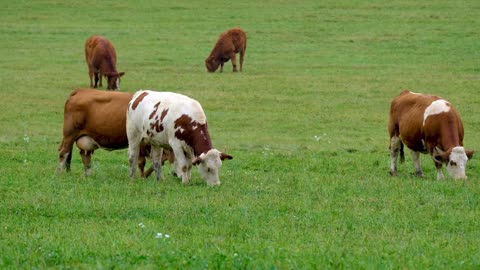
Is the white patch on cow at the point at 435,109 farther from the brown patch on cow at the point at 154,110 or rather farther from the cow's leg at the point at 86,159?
the cow's leg at the point at 86,159

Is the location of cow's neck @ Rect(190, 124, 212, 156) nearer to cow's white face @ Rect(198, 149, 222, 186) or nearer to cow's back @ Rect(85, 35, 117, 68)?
cow's white face @ Rect(198, 149, 222, 186)

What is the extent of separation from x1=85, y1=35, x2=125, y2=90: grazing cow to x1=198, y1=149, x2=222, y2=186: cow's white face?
16.2 m

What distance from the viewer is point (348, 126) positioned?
953 inches

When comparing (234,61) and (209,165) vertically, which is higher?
(209,165)

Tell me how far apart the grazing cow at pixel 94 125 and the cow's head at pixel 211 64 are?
20.2 m

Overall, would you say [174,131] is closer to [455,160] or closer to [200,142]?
[200,142]

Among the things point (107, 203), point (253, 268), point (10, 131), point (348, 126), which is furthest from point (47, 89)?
point (253, 268)

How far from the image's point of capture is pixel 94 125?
52.3 feet

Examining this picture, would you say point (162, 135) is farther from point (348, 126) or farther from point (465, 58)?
point (465, 58)

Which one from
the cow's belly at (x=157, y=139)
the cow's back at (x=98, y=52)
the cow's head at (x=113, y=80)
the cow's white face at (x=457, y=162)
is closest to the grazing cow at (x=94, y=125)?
the cow's belly at (x=157, y=139)

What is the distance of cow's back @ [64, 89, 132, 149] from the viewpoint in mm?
15859

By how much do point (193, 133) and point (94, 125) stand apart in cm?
195

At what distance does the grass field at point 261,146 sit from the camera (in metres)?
9.59

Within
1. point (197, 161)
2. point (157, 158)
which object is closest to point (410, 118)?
point (197, 161)
